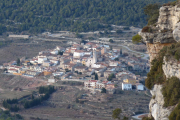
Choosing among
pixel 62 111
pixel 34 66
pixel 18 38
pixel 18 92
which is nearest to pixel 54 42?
pixel 18 38

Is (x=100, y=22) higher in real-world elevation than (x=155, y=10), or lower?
higher

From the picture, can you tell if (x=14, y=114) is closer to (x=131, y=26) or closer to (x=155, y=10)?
(x=155, y=10)

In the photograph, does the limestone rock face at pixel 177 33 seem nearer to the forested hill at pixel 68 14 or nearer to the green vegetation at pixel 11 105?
the green vegetation at pixel 11 105

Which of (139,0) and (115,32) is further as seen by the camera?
(139,0)

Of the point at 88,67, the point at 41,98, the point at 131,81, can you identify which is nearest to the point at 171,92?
the point at 41,98

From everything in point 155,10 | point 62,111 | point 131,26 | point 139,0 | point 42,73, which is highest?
point 139,0

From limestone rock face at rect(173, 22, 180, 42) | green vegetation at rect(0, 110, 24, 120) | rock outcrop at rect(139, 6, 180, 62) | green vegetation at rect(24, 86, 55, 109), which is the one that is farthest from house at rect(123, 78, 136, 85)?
limestone rock face at rect(173, 22, 180, 42)
